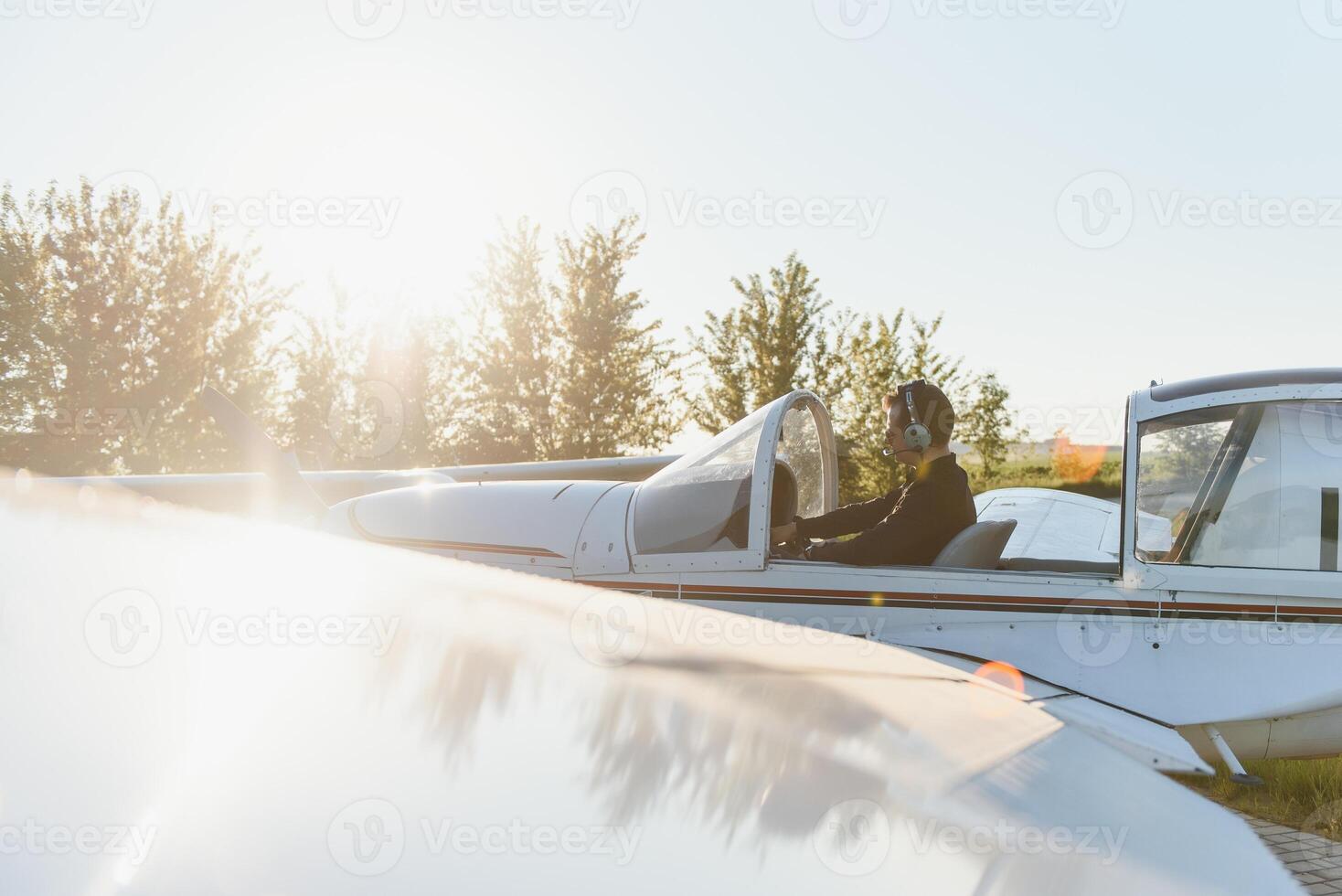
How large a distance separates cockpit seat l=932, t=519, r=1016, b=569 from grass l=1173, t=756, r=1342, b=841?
4.71 ft

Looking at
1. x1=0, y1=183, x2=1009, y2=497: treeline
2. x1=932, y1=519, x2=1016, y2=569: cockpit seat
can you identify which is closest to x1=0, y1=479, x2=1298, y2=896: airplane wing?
x1=932, y1=519, x2=1016, y2=569: cockpit seat

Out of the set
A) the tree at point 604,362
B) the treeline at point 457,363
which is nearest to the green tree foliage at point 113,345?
the treeline at point 457,363

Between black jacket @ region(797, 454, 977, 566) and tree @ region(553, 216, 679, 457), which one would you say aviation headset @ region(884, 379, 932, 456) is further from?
tree @ region(553, 216, 679, 457)

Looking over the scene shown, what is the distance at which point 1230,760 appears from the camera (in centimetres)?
343

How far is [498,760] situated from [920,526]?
3.57 m

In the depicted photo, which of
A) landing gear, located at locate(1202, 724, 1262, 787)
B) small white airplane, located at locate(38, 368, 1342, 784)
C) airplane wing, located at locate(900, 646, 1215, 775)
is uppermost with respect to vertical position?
small white airplane, located at locate(38, 368, 1342, 784)

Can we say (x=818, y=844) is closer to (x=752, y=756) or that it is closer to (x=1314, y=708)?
(x=752, y=756)

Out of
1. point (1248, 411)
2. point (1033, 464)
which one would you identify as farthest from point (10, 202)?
point (1033, 464)

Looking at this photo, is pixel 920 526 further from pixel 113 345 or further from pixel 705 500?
pixel 113 345

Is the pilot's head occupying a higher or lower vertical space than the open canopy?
higher

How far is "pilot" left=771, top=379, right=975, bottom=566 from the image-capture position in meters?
4.12

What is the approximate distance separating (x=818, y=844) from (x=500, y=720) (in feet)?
1.10

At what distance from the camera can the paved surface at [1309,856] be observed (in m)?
3.40

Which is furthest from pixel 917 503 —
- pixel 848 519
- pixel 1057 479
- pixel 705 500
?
pixel 1057 479
